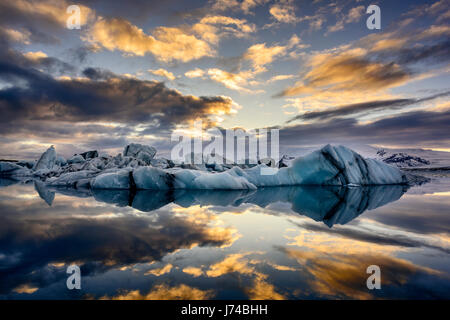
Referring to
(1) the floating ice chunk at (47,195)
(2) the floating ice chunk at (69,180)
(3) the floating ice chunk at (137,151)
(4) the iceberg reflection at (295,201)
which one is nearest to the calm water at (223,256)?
(4) the iceberg reflection at (295,201)

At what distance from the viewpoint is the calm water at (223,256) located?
169cm

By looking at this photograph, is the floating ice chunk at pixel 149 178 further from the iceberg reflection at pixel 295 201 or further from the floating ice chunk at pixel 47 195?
the floating ice chunk at pixel 47 195

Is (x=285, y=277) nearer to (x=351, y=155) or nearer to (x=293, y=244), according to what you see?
(x=293, y=244)

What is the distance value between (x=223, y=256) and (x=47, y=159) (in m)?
32.3

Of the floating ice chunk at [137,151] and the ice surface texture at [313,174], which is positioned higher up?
the floating ice chunk at [137,151]

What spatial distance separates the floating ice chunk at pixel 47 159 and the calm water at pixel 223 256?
28260mm

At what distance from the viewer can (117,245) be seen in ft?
8.96

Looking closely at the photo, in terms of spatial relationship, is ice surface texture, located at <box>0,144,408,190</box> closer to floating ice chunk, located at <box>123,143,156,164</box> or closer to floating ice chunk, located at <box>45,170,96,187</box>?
floating ice chunk, located at <box>45,170,96,187</box>

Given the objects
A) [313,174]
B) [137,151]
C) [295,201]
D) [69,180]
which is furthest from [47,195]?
[137,151]

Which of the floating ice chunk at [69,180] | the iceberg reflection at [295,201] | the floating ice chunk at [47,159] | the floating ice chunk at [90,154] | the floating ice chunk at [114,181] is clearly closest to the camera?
the iceberg reflection at [295,201]

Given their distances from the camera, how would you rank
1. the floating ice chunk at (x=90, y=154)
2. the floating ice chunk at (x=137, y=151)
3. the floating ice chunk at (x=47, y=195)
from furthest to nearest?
the floating ice chunk at (x=90, y=154)
the floating ice chunk at (x=137, y=151)
the floating ice chunk at (x=47, y=195)

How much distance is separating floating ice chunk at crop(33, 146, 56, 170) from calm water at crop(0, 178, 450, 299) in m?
28.3
